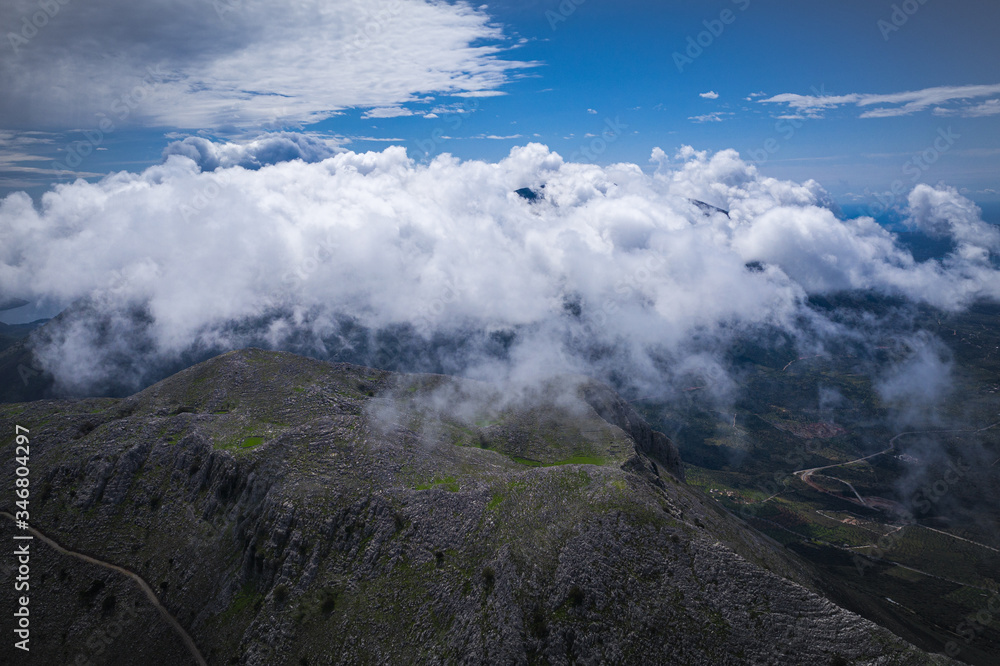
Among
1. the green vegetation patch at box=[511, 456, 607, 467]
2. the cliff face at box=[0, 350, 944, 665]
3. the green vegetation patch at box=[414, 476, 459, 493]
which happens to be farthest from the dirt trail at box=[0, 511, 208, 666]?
the green vegetation patch at box=[511, 456, 607, 467]

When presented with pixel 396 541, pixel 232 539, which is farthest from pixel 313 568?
pixel 232 539

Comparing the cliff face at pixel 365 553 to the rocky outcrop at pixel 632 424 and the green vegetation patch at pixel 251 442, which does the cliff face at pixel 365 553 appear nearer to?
the green vegetation patch at pixel 251 442

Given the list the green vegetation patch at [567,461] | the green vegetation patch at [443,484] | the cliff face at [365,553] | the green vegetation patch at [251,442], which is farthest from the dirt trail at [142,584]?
the green vegetation patch at [567,461]

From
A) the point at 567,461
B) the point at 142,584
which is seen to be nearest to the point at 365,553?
→ the point at 142,584

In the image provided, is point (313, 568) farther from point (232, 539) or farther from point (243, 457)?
point (243, 457)

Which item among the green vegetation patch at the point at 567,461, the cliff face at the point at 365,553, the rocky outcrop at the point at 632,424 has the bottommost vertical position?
the rocky outcrop at the point at 632,424

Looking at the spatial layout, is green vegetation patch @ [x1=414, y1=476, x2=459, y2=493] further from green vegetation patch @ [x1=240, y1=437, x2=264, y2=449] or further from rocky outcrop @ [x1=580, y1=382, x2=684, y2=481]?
rocky outcrop @ [x1=580, y1=382, x2=684, y2=481]

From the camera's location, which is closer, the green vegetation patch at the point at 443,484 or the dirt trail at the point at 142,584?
the dirt trail at the point at 142,584
